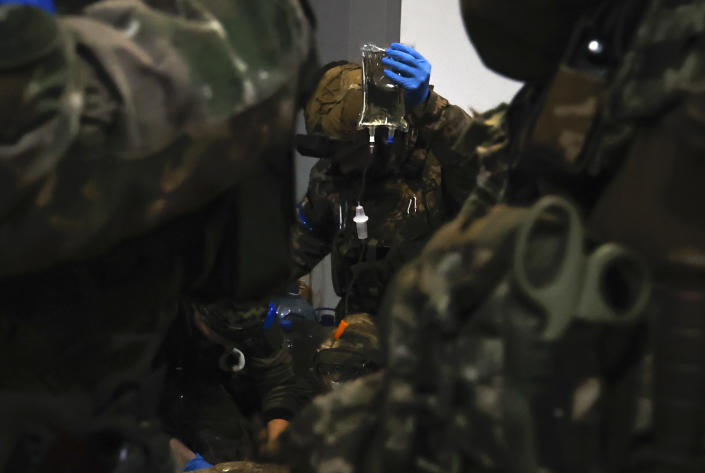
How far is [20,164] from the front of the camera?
0.44 m

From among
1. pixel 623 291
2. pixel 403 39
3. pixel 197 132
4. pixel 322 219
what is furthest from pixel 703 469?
pixel 403 39

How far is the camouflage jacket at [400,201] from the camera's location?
1.70 metres

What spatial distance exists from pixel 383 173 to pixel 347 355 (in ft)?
1.59

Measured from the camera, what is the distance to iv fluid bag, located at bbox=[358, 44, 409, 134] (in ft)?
5.39

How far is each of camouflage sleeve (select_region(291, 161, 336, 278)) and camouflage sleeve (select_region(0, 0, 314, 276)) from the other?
1.27 metres

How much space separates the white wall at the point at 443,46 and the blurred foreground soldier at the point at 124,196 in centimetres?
102

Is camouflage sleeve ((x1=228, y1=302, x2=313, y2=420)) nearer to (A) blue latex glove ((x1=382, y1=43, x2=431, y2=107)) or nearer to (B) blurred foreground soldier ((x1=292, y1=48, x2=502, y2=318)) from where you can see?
(B) blurred foreground soldier ((x1=292, y1=48, x2=502, y2=318))

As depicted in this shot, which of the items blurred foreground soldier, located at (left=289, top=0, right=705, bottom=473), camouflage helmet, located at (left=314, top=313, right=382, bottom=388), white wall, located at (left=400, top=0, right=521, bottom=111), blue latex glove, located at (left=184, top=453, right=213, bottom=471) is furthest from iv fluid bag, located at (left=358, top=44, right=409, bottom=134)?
blurred foreground soldier, located at (left=289, top=0, right=705, bottom=473)

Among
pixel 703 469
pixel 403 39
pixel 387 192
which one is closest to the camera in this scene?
pixel 703 469

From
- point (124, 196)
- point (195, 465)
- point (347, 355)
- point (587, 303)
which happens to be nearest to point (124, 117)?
point (124, 196)

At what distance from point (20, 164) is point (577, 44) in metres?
0.39

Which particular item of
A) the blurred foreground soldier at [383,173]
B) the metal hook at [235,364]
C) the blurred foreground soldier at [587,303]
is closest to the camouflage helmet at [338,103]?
the blurred foreground soldier at [383,173]

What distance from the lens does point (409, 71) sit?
5.34 ft

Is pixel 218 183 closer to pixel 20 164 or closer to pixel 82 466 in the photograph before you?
pixel 20 164
